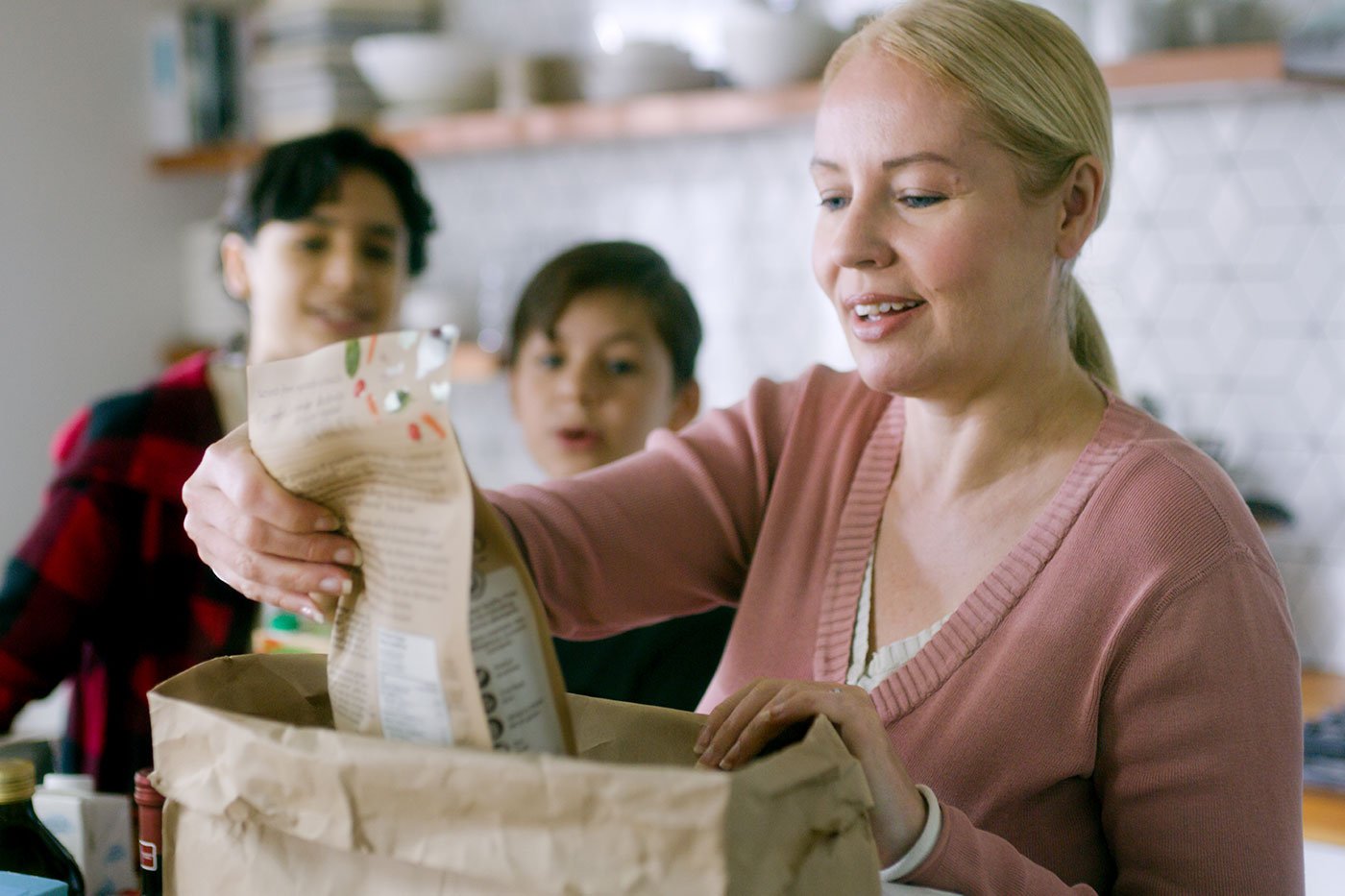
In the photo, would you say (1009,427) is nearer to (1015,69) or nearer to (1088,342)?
(1088,342)

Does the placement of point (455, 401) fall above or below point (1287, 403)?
below

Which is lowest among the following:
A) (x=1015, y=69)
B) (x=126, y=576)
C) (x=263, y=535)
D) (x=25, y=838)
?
(x=126, y=576)

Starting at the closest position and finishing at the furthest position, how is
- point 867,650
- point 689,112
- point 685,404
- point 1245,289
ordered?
1. point 867,650
2. point 685,404
3. point 1245,289
4. point 689,112

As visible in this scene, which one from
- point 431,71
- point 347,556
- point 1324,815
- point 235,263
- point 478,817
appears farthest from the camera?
point 431,71

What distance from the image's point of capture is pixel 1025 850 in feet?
2.74

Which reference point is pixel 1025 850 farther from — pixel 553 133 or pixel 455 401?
pixel 455 401

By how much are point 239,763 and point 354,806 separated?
62mm

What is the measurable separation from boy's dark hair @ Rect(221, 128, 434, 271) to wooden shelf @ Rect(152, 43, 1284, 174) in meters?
0.55

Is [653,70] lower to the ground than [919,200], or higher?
higher

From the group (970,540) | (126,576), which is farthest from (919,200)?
(126,576)

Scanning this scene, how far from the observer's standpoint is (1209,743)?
78 cm

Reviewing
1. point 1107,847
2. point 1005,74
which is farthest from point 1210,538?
point 1005,74

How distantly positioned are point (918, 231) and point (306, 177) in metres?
1.17

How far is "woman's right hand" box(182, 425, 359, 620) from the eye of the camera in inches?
23.4
